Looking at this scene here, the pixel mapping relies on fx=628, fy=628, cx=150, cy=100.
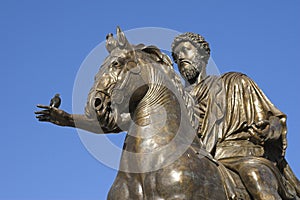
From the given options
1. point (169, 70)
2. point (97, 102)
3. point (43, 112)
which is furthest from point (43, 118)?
point (169, 70)

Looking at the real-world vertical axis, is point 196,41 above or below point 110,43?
above

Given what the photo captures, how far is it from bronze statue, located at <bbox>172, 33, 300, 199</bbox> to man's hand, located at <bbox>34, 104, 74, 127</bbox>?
213 centimetres

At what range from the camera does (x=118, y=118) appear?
25.2 ft

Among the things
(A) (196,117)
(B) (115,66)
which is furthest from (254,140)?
(B) (115,66)

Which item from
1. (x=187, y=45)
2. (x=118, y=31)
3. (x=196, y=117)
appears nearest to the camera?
(x=118, y=31)

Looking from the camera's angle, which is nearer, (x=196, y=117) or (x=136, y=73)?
(x=136, y=73)

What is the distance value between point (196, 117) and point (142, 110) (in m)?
1.34

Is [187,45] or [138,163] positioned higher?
[187,45]

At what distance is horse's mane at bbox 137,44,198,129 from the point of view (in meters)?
8.09

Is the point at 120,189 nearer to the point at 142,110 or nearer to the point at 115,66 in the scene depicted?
the point at 142,110

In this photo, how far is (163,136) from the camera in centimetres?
756

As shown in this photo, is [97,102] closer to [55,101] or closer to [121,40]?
[55,101]

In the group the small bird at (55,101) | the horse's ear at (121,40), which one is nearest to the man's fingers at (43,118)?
the small bird at (55,101)

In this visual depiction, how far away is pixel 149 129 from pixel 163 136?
7.4 inches
